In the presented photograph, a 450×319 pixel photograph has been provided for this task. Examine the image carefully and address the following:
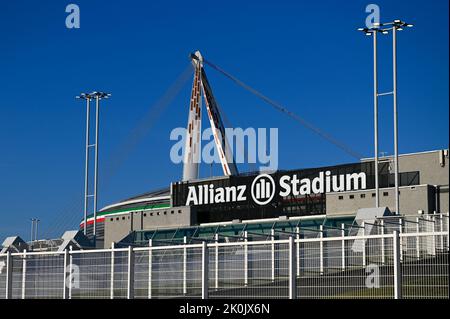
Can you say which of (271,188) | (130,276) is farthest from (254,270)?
(271,188)

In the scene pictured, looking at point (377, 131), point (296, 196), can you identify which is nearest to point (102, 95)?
point (296, 196)

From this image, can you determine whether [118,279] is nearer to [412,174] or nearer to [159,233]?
[412,174]

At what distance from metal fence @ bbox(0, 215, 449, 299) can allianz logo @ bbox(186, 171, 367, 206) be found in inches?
1428

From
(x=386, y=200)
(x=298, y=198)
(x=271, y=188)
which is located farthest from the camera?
(x=271, y=188)

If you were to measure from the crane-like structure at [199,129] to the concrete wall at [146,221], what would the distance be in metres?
9.36

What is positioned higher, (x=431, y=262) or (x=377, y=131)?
(x=377, y=131)

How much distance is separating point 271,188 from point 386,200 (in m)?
11.0

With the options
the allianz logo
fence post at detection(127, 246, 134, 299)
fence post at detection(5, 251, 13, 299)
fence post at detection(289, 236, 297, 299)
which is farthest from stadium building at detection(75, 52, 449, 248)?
fence post at detection(289, 236, 297, 299)

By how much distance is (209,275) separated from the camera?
21.6m

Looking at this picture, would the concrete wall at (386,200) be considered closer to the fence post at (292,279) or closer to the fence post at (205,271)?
the fence post at (205,271)

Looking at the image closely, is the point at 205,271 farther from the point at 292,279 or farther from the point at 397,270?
the point at 397,270

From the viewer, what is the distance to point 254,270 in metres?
21.1

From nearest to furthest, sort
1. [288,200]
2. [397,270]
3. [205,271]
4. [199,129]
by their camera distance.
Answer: [397,270] → [205,271] → [288,200] → [199,129]
